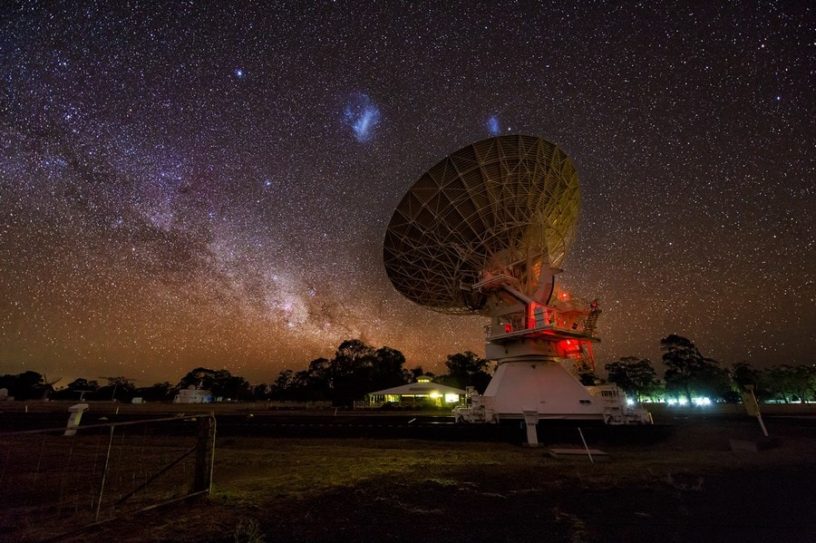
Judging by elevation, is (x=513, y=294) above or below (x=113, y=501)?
above

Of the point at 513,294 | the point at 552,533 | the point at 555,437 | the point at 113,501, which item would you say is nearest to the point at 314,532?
the point at 552,533

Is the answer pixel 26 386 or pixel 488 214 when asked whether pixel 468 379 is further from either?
pixel 26 386

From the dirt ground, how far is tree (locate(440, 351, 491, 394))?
55.0m

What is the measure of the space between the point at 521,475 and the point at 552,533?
13.7 ft

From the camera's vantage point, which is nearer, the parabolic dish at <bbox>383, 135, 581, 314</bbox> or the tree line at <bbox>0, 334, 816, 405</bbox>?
the parabolic dish at <bbox>383, 135, 581, 314</bbox>

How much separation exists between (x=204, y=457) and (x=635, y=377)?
302 ft

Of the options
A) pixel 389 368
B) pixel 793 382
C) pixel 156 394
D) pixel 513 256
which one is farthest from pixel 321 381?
pixel 793 382

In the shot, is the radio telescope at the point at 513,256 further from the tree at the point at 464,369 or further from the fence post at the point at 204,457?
the tree at the point at 464,369

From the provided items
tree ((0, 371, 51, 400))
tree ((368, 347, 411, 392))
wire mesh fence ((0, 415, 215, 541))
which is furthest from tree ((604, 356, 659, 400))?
tree ((0, 371, 51, 400))

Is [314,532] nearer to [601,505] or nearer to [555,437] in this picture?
[601,505]

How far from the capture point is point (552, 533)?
516 cm

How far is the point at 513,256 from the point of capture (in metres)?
22.1

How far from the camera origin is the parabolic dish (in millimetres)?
20984

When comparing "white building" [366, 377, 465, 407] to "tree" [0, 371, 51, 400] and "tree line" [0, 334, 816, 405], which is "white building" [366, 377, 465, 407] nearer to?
"tree line" [0, 334, 816, 405]
